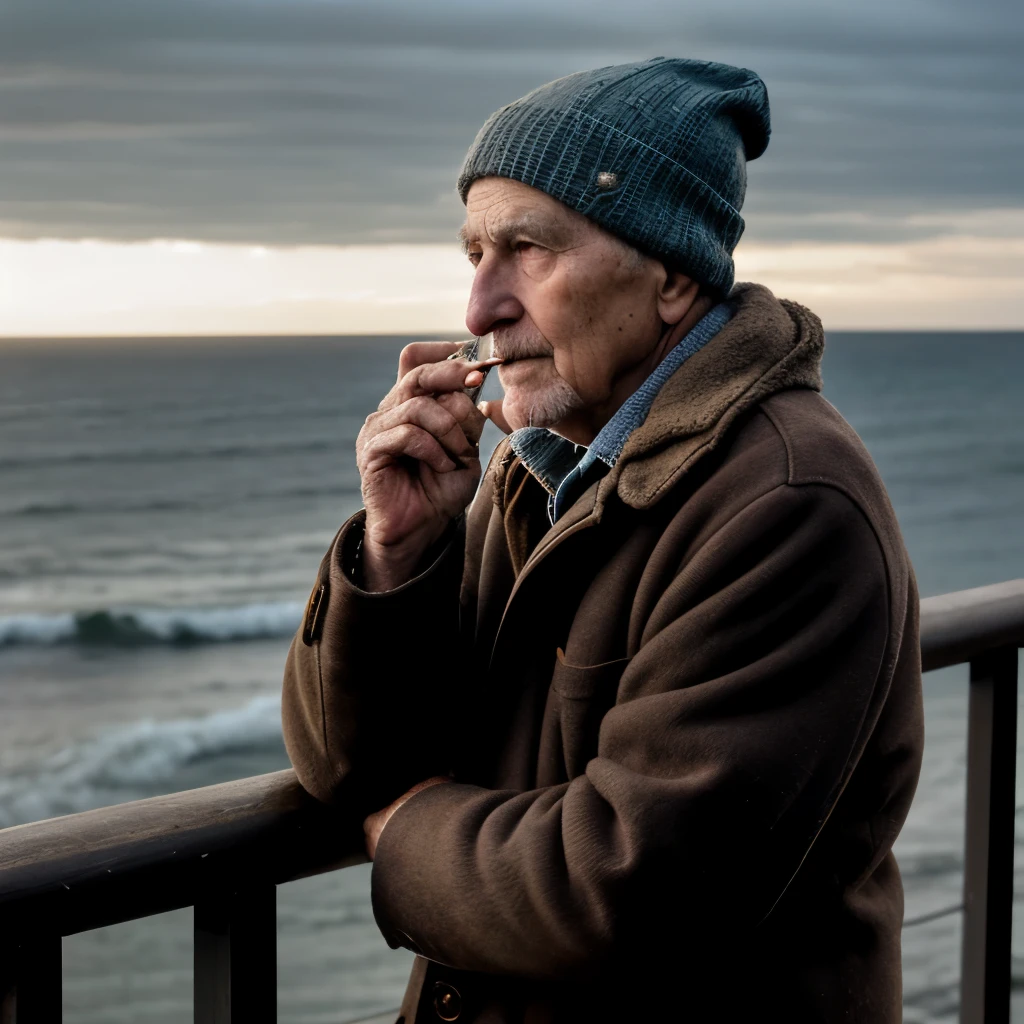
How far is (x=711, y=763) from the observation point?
1.19m

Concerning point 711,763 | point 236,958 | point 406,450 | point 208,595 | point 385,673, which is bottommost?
point 208,595

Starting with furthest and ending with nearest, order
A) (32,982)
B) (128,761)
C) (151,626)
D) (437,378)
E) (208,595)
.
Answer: (208,595), (151,626), (128,761), (437,378), (32,982)

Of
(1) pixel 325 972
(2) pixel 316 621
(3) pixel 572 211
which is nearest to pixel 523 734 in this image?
(2) pixel 316 621

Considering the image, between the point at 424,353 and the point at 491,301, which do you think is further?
the point at 424,353

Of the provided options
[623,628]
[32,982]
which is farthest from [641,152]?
[32,982]

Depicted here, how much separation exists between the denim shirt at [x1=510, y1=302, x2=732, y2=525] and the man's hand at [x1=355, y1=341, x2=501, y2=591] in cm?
8

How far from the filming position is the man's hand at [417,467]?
1.60 metres

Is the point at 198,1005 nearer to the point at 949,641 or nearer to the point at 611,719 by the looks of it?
the point at 611,719

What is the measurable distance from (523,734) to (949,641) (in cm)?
76

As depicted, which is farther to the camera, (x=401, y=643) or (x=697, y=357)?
(x=401, y=643)

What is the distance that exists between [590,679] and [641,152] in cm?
65

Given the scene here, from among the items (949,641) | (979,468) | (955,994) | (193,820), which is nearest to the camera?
(193,820)

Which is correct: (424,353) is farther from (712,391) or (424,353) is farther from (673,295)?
(712,391)

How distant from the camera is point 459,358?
1.66 m
